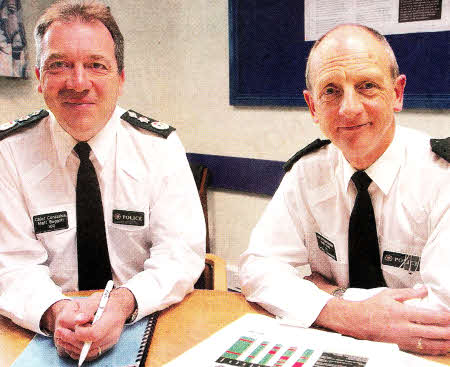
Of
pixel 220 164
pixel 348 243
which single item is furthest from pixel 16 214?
pixel 220 164

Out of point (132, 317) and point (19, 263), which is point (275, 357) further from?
point (19, 263)

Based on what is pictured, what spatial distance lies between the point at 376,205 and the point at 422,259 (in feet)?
0.67

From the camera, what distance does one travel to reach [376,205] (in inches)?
54.6

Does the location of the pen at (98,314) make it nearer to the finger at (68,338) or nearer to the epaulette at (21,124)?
the finger at (68,338)

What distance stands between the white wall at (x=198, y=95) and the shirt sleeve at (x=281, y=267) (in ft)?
4.14

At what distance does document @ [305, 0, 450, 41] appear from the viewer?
7.25ft

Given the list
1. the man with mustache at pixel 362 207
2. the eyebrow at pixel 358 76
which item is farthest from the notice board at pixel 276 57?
the eyebrow at pixel 358 76

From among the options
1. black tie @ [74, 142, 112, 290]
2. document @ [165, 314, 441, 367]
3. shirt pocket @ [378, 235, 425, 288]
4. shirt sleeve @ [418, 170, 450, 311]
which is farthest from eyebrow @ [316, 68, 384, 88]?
black tie @ [74, 142, 112, 290]

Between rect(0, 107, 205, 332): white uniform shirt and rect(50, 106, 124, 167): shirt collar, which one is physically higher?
rect(50, 106, 124, 167): shirt collar

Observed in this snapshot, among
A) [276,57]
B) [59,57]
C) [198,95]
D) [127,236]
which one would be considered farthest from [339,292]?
[198,95]

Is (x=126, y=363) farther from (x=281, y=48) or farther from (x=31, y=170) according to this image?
(x=281, y=48)

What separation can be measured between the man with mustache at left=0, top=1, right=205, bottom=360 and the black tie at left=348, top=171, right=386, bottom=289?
19.8 inches

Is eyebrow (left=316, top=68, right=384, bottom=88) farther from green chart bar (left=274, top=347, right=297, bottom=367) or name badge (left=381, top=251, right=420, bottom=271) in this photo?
green chart bar (left=274, top=347, right=297, bottom=367)

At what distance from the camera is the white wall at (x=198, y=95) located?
Answer: 2.82 m
